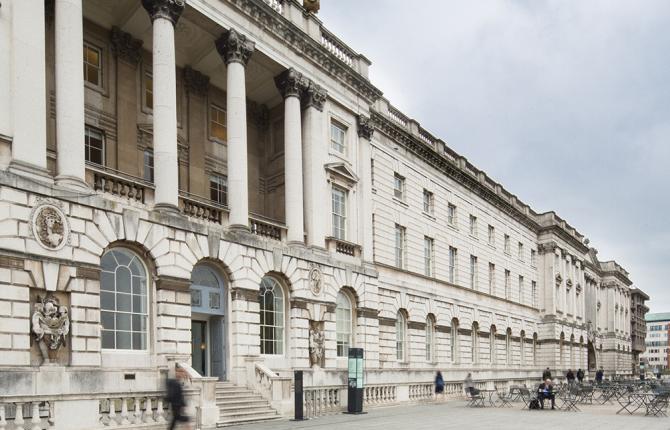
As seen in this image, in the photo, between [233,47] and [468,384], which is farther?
[468,384]

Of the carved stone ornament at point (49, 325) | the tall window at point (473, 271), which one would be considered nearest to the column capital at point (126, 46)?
the carved stone ornament at point (49, 325)

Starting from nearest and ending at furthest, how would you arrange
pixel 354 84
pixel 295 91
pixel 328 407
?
pixel 328 407 < pixel 295 91 < pixel 354 84

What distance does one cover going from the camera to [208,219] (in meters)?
21.6

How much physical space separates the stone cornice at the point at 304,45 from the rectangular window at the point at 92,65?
485 cm

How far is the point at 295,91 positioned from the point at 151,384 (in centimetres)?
1266

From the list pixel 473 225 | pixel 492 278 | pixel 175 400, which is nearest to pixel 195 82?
pixel 175 400

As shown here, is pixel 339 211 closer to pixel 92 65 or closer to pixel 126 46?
pixel 126 46

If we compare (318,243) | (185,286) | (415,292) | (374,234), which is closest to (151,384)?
(185,286)

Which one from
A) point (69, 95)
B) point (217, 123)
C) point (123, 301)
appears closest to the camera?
point (69, 95)

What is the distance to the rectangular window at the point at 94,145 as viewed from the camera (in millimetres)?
21328

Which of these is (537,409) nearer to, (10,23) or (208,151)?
(208,151)

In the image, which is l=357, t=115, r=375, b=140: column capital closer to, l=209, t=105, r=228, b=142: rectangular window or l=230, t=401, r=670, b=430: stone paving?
l=209, t=105, r=228, b=142: rectangular window

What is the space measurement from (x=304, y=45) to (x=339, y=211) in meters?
7.15

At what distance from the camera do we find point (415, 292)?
3466 cm
